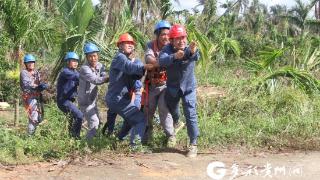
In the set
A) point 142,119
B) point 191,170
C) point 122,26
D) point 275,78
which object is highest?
point 122,26

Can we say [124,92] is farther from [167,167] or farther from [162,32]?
[167,167]

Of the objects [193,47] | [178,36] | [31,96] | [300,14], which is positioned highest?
[300,14]

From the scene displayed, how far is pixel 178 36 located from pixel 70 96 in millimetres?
2081

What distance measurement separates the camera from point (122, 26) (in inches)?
443

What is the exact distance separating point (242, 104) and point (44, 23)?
507 centimetres

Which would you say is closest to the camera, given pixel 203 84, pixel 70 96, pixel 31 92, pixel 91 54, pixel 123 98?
pixel 123 98

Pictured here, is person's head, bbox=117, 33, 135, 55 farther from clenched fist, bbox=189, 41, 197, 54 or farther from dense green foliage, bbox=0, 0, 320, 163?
dense green foliage, bbox=0, 0, 320, 163

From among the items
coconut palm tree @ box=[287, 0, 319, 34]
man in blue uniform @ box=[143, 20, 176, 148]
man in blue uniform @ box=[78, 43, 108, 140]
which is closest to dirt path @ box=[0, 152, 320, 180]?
man in blue uniform @ box=[143, 20, 176, 148]

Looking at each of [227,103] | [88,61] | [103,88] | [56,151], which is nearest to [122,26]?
[103,88]

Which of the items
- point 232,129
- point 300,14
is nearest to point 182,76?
point 232,129

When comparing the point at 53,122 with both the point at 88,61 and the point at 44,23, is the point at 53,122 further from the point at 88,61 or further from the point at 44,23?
the point at 44,23

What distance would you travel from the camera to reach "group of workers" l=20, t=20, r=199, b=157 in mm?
5945

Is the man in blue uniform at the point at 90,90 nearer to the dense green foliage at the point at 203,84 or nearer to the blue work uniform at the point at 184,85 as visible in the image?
the dense green foliage at the point at 203,84

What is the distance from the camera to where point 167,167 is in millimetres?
5605
